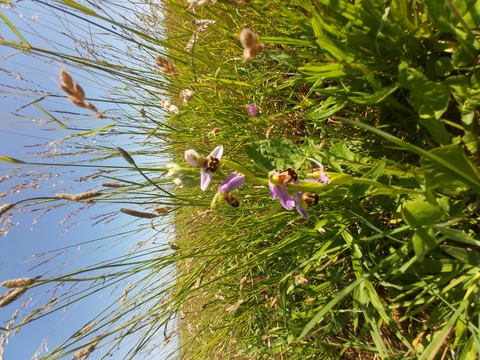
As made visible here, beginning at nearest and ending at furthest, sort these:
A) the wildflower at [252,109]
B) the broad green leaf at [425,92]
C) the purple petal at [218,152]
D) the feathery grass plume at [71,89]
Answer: the feathery grass plume at [71,89]
the purple petal at [218,152]
the broad green leaf at [425,92]
the wildflower at [252,109]

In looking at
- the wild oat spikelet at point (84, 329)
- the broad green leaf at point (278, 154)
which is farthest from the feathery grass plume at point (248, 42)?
the wild oat spikelet at point (84, 329)

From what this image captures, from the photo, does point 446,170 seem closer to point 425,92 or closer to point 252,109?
point 425,92

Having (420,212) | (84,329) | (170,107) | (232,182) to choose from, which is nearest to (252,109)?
(170,107)

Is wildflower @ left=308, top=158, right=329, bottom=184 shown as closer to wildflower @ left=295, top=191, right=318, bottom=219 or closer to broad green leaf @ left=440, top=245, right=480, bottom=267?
wildflower @ left=295, top=191, right=318, bottom=219

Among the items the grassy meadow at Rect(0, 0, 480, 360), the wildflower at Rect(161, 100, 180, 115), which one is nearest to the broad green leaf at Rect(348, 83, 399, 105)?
the grassy meadow at Rect(0, 0, 480, 360)

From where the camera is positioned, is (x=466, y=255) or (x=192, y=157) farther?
(x=466, y=255)

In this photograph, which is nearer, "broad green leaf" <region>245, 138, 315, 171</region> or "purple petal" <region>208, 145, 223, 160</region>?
"purple petal" <region>208, 145, 223, 160</region>

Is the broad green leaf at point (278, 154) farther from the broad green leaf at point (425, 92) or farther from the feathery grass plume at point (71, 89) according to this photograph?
the feathery grass plume at point (71, 89)
